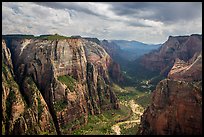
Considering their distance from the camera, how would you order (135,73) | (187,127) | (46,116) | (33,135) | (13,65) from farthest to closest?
(135,73), (13,65), (46,116), (33,135), (187,127)

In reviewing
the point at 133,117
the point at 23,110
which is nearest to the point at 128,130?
the point at 133,117

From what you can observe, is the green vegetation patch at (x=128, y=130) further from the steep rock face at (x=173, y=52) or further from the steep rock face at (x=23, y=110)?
the steep rock face at (x=173, y=52)

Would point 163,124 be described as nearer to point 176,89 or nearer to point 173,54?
point 176,89

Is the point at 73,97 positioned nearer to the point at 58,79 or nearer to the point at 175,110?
the point at 58,79

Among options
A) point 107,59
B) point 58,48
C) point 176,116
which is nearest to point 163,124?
point 176,116

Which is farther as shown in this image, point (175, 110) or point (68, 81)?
point (68, 81)

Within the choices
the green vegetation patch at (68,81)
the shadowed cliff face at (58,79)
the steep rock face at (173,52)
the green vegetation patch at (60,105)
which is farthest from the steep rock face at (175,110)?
the steep rock face at (173,52)

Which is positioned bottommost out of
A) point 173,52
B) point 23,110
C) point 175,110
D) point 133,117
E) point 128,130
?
point 133,117
